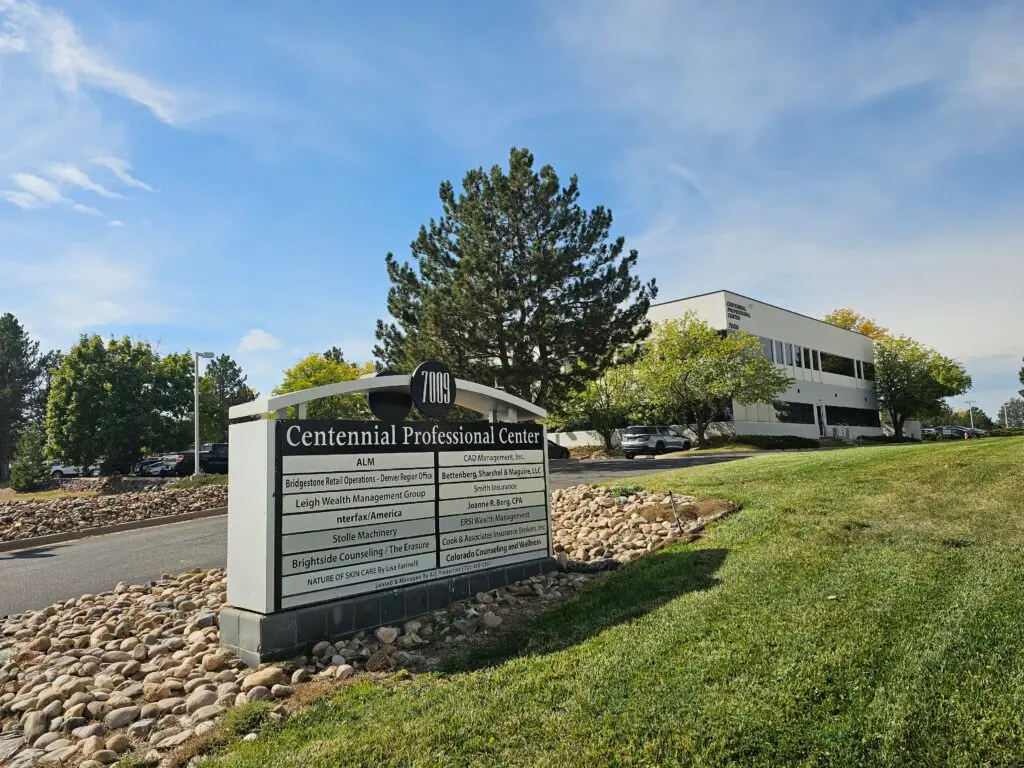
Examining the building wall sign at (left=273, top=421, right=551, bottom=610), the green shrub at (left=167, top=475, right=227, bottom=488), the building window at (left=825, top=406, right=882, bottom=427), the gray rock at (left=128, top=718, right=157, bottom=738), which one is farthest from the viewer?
the building window at (left=825, top=406, right=882, bottom=427)

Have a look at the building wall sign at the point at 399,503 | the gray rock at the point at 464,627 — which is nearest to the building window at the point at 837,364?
the building wall sign at the point at 399,503

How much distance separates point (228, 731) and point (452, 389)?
398 centimetres

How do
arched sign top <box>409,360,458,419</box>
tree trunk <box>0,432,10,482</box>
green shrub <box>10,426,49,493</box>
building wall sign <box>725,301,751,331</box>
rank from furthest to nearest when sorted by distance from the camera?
tree trunk <box>0,432,10,482</box>
building wall sign <box>725,301,751,331</box>
green shrub <box>10,426,49,493</box>
arched sign top <box>409,360,458,419</box>

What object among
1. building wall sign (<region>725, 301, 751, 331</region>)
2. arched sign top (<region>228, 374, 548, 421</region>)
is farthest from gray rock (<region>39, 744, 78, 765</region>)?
building wall sign (<region>725, 301, 751, 331</region>)

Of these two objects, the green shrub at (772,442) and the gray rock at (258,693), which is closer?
the gray rock at (258,693)

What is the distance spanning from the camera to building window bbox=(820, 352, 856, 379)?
56.7 m

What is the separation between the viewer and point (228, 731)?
405 cm

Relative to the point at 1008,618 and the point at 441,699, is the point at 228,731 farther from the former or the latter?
the point at 1008,618

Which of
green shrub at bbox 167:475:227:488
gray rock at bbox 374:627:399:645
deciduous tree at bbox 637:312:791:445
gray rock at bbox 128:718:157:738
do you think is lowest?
gray rock at bbox 128:718:157:738

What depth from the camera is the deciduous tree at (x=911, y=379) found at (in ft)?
192

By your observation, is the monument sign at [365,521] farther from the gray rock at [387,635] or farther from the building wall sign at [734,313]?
the building wall sign at [734,313]

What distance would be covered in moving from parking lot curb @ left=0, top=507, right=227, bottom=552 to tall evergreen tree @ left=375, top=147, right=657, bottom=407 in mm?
13180

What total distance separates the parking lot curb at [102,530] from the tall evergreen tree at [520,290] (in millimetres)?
13180

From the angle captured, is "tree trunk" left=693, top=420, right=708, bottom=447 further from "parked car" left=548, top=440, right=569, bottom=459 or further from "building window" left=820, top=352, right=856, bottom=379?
"building window" left=820, top=352, right=856, bottom=379
